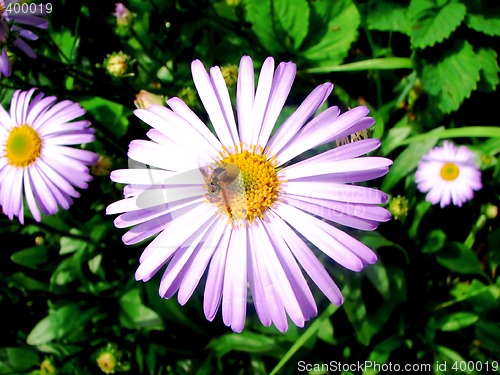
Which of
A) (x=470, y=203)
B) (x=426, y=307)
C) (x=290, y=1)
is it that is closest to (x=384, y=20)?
(x=290, y=1)

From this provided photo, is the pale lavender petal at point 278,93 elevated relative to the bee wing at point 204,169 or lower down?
elevated

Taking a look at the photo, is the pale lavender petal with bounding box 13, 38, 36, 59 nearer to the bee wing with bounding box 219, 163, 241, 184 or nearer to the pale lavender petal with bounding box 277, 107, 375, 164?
the bee wing with bounding box 219, 163, 241, 184

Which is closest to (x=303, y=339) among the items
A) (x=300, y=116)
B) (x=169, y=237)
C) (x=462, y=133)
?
(x=169, y=237)

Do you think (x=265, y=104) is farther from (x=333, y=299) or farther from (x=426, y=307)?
(x=426, y=307)

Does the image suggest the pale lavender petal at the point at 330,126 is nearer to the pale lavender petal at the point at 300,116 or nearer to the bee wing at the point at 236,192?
the pale lavender petal at the point at 300,116

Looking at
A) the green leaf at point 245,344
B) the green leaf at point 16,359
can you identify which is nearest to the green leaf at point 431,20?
the green leaf at point 245,344

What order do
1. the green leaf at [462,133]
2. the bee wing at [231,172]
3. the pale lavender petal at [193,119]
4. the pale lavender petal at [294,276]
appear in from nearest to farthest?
1. the pale lavender petal at [294,276]
2. the pale lavender petal at [193,119]
3. the bee wing at [231,172]
4. the green leaf at [462,133]

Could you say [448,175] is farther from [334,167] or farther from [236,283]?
[236,283]

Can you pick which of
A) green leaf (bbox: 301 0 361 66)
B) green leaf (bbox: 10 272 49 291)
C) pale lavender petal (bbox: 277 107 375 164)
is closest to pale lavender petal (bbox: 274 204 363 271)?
pale lavender petal (bbox: 277 107 375 164)
